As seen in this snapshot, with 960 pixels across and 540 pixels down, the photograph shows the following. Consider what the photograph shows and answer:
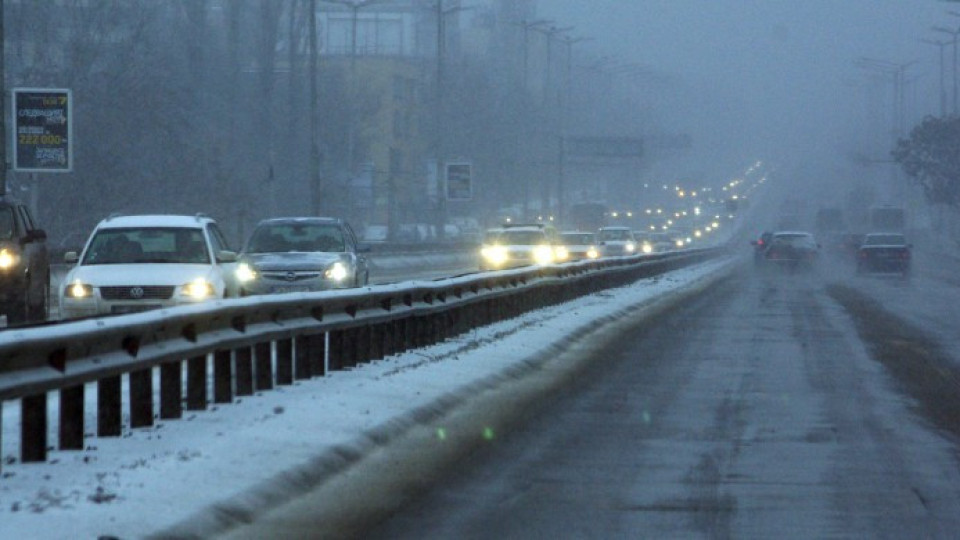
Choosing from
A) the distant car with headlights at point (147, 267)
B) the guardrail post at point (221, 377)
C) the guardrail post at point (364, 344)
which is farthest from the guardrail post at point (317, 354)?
the distant car with headlights at point (147, 267)

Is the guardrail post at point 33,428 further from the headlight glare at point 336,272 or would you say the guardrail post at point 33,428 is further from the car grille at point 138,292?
the headlight glare at point 336,272

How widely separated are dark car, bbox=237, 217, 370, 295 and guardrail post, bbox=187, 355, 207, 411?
563 inches

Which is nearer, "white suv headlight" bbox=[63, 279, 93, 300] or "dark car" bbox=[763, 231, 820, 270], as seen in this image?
"white suv headlight" bbox=[63, 279, 93, 300]

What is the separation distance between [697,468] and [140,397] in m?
3.74

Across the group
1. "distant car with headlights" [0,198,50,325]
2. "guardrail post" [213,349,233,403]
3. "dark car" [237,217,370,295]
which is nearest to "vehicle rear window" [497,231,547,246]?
"dark car" [237,217,370,295]

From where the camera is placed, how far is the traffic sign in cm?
4078

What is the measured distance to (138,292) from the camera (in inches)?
→ 920

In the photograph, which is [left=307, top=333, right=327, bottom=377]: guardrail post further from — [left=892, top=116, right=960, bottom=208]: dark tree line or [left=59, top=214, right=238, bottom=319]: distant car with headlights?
[left=892, top=116, right=960, bottom=208]: dark tree line

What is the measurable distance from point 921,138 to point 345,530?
394 ft

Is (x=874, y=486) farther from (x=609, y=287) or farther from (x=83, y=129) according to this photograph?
(x=83, y=129)

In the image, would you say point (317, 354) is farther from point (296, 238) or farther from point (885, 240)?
point (885, 240)

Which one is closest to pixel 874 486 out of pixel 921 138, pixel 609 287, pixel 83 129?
pixel 609 287

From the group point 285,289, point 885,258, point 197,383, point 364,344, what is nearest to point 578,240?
point 885,258

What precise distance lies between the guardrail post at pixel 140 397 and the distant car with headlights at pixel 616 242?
6084 cm
